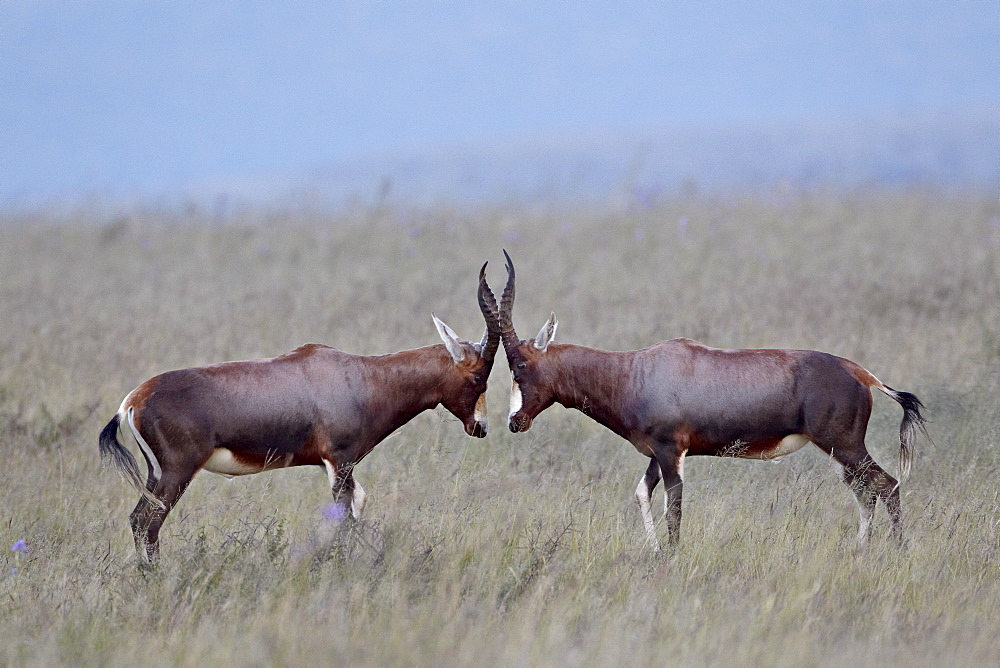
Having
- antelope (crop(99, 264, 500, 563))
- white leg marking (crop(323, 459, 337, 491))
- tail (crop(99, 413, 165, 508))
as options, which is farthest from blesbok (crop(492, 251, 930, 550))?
tail (crop(99, 413, 165, 508))

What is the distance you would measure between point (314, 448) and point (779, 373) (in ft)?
11.0

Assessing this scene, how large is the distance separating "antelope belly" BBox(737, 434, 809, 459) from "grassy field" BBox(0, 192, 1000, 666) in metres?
0.33

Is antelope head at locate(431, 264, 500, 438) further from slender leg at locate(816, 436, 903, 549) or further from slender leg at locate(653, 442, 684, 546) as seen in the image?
slender leg at locate(816, 436, 903, 549)

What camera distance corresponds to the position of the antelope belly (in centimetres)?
862

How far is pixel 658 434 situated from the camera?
28.3 ft

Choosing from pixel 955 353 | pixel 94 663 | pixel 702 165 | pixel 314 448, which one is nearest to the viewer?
pixel 94 663

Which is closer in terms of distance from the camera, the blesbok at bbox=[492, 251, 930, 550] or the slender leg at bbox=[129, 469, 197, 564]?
the slender leg at bbox=[129, 469, 197, 564]

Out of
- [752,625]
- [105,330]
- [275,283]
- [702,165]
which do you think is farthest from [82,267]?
[702,165]

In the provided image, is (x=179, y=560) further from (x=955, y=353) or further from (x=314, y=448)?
(x=955, y=353)

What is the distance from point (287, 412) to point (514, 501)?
186 cm

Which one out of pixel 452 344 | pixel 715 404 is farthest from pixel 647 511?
pixel 452 344

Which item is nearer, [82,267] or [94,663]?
[94,663]

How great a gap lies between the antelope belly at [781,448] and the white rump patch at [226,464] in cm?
353

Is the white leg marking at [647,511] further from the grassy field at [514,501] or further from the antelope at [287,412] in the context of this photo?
the antelope at [287,412]
